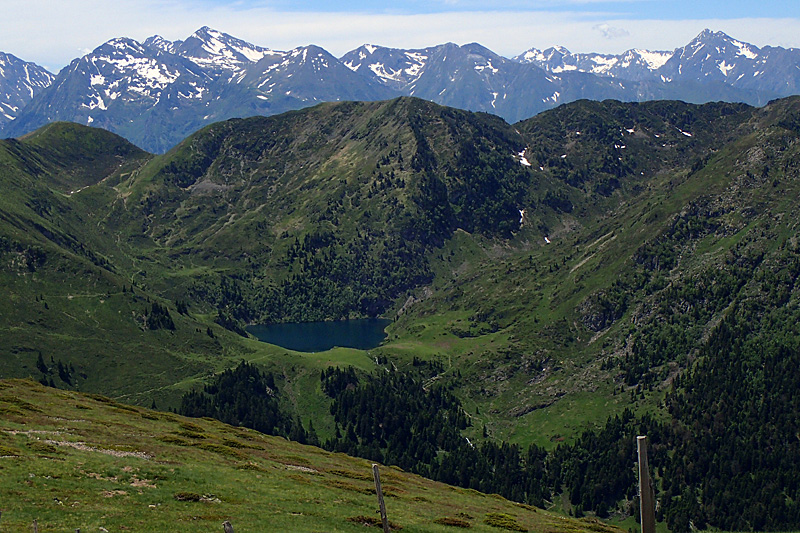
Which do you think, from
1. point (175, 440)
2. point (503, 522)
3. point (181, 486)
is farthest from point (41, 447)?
point (503, 522)

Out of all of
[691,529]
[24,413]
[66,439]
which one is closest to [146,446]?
[66,439]

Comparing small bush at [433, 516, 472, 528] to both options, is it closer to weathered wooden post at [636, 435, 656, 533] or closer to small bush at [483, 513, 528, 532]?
small bush at [483, 513, 528, 532]

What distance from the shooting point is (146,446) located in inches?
3489

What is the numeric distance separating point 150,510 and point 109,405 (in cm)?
8410

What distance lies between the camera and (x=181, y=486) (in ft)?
225

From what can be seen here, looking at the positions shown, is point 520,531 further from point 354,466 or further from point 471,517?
point 354,466

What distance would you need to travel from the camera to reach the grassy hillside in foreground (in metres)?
56.4

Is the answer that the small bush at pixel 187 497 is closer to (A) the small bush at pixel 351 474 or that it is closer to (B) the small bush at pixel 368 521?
(B) the small bush at pixel 368 521

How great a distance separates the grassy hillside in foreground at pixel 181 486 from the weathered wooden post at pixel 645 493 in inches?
1632

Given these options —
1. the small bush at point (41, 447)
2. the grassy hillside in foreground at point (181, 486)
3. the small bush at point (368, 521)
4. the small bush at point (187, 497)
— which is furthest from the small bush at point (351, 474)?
the small bush at point (41, 447)

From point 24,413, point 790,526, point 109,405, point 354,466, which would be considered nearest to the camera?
point 24,413

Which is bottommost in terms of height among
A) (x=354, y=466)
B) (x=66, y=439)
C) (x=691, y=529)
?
(x=691, y=529)

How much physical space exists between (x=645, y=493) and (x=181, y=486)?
57.2 metres

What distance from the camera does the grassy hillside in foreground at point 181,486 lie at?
2222 inches
